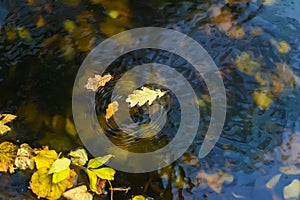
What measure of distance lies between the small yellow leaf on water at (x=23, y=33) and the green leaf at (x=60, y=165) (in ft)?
3.62

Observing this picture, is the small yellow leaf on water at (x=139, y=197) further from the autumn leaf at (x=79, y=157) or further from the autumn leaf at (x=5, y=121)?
the autumn leaf at (x=5, y=121)

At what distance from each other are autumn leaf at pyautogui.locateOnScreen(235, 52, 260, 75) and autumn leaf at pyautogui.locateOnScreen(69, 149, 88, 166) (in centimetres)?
123

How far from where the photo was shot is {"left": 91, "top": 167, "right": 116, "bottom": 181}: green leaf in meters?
2.61

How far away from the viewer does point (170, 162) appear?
2.67 meters

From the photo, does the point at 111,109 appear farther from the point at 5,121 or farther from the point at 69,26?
the point at 69,26

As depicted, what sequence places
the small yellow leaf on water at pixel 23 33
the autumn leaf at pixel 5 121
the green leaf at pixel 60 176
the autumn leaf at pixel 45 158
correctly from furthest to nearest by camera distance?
the small yellow leaf on water at pixel 23 33 < the autumn leaf at pixel 5 121 < the autumn leaf at pixel 45 158 < the green leaf at pixel 60 176

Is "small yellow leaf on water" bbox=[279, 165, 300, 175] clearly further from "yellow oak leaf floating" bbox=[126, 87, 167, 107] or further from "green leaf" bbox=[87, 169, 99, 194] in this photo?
"green leaf" bbox=[87, 169, 99, 194]

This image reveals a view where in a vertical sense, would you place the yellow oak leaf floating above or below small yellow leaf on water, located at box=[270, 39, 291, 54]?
below

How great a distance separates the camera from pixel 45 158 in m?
2.66

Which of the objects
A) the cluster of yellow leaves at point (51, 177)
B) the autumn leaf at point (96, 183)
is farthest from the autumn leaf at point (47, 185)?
the autumn leaf at point (96, 183)

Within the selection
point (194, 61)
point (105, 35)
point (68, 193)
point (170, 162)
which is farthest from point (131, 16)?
point (68, 193)

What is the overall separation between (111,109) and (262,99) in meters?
1.01

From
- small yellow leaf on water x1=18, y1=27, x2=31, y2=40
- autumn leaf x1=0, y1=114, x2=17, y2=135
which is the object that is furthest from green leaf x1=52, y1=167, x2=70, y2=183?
small yellow leaf on water x1=18, y1=27, x2=31, y2=40

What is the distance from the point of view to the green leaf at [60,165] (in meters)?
2.55
